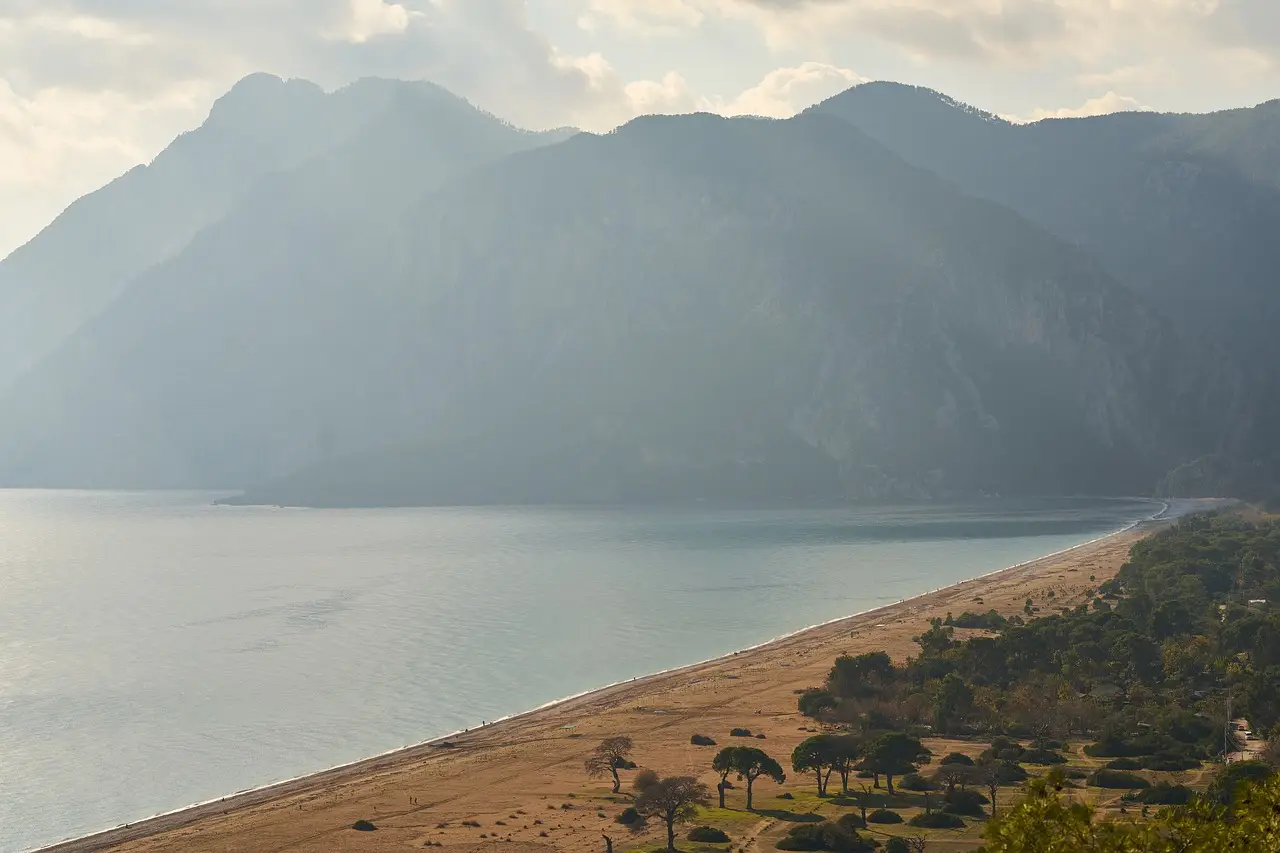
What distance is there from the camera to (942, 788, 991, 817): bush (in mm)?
54781

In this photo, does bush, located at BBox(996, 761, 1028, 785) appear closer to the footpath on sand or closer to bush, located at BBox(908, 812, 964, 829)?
bush, located at BBox(908, 812, 964, 829)

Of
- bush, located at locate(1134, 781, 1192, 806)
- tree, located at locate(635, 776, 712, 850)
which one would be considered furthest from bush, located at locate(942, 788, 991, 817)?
tree, located at locate(635, 776, 712, 850)

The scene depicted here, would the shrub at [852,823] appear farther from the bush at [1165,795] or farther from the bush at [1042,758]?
the bush at [1042,758]

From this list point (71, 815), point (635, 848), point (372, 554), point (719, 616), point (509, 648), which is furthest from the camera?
point (372, 554)

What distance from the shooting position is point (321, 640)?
11675cm

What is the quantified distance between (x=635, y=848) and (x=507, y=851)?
538 cm

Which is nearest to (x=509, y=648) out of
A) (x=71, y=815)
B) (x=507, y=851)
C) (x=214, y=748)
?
(x=214, y=748)

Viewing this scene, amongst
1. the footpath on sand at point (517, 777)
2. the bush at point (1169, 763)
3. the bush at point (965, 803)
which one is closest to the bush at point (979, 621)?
the footpath on sand at point (517, 777)

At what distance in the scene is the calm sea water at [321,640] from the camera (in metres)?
73.2

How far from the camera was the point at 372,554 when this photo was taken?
195625mm

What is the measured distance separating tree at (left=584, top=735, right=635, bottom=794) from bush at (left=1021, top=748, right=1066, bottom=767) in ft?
66.5

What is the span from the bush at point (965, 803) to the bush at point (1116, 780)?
5966 mm

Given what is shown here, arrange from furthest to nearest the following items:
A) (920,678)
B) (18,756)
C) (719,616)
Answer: (719,616) → (920,678) → (18,756)

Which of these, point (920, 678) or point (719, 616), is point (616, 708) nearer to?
point (920, 678)
